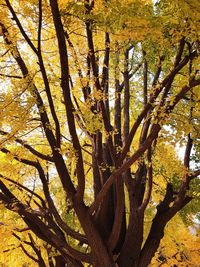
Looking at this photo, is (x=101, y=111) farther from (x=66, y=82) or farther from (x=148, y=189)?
(x=148, y=189)

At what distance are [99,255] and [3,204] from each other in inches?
65.3

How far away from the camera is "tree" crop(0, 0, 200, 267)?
3.78 metres

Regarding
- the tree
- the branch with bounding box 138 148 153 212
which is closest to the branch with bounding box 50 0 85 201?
the tree

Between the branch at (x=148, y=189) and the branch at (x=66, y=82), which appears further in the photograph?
the branch at (x=148, y=189)

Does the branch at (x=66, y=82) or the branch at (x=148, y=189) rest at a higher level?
the branch at (x=148, y=189)

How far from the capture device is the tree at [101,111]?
3.78m

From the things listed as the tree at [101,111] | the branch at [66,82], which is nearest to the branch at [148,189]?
the tree at [101,111]

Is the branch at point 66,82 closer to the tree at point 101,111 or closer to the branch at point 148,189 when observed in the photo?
the tree at point 101,111

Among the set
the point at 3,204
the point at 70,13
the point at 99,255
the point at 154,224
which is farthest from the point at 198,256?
the point at 70,13

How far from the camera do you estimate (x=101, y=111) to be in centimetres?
457

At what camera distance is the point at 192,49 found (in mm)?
4371

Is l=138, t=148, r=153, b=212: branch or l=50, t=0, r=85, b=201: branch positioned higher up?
l=138, t=148, r=153, b=212: branch

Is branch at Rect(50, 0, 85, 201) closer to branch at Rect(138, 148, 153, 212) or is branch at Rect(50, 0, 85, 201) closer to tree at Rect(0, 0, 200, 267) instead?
tree at Rect(0, 0, 200, 267)

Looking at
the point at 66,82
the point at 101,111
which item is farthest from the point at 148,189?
the point at 66,82
